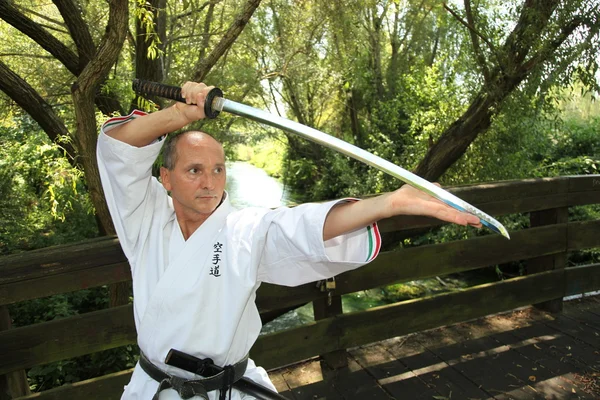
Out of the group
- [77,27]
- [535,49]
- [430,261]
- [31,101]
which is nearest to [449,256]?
[430,261]

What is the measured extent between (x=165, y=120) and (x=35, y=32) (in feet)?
9.54

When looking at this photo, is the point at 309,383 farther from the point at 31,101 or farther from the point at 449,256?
the point at 31,101

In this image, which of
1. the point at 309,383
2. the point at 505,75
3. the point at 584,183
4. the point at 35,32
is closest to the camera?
the point at 309,383

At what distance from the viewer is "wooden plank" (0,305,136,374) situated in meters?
1.92

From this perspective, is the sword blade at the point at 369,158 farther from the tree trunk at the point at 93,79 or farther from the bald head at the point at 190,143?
the tree trunk at the point at 93,79

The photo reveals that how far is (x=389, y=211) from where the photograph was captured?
4.02ft

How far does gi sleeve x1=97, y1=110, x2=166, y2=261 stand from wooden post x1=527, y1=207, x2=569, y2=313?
2.60 metres

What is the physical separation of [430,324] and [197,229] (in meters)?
1.79

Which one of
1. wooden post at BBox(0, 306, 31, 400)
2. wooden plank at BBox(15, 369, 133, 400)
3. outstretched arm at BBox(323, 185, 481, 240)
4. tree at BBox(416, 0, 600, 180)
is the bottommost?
wooden plank at BBox(15, 369, 133, 400)

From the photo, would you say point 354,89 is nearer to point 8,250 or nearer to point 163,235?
point 8,250

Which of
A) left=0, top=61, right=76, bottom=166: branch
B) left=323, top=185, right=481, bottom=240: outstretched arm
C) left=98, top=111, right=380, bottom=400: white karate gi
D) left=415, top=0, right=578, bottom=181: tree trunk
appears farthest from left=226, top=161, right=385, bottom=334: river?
left=415, top=0, right=578, bottom=181: tree trunk

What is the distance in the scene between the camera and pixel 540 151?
9.04 metres

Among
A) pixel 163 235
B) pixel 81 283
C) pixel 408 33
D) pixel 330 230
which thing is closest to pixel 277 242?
pixel 330 230

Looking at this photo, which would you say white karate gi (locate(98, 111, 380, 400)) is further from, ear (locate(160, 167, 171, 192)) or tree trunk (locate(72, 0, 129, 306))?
tree trunk (locate(72, 0, 129, 306))
